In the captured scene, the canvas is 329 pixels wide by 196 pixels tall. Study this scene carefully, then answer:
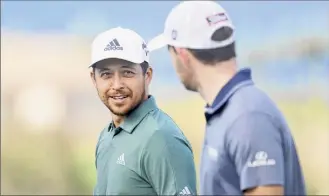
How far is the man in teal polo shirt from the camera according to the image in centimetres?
214

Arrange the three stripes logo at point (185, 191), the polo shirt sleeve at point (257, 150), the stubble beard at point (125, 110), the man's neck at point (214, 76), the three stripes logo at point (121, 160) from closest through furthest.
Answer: the polo shirt sleeve at point (257, 150), the man's neck at point (214, 76), the three stripes logo at point (185, 191), the three stripes logo at point (121, 160), the stubble beard at point (125, 110)

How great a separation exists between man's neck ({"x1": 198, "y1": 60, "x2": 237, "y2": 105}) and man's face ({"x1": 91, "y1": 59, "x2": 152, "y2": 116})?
620 millimetres

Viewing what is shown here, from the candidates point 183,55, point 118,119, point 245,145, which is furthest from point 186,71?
point 118,119

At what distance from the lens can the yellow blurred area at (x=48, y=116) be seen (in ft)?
12.9

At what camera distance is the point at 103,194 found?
7.50 feet

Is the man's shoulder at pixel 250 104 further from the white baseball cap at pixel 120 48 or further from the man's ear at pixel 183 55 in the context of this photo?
the white baseball cap at pixel 120 48

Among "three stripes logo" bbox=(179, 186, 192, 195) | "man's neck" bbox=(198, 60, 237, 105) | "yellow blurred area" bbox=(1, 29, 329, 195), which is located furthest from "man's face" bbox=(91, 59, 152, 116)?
"yellow blurred area" bbox=(1, 29, 329, 195)

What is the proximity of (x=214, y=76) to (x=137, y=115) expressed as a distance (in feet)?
2.17

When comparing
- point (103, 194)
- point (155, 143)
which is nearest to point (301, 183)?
point (155, 143)

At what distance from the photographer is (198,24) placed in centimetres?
173

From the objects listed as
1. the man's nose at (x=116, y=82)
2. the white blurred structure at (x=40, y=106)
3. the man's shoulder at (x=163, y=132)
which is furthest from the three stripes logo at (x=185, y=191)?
the white blurred structure at (x=40, y=106)

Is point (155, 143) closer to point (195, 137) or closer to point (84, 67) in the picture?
point (195, 137)

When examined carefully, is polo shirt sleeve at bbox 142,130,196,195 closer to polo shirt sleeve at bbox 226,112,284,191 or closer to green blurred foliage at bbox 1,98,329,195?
polo shirt sleeve at bbox 226,112,284,191

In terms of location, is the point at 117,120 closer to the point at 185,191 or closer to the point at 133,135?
the point at 133,135
